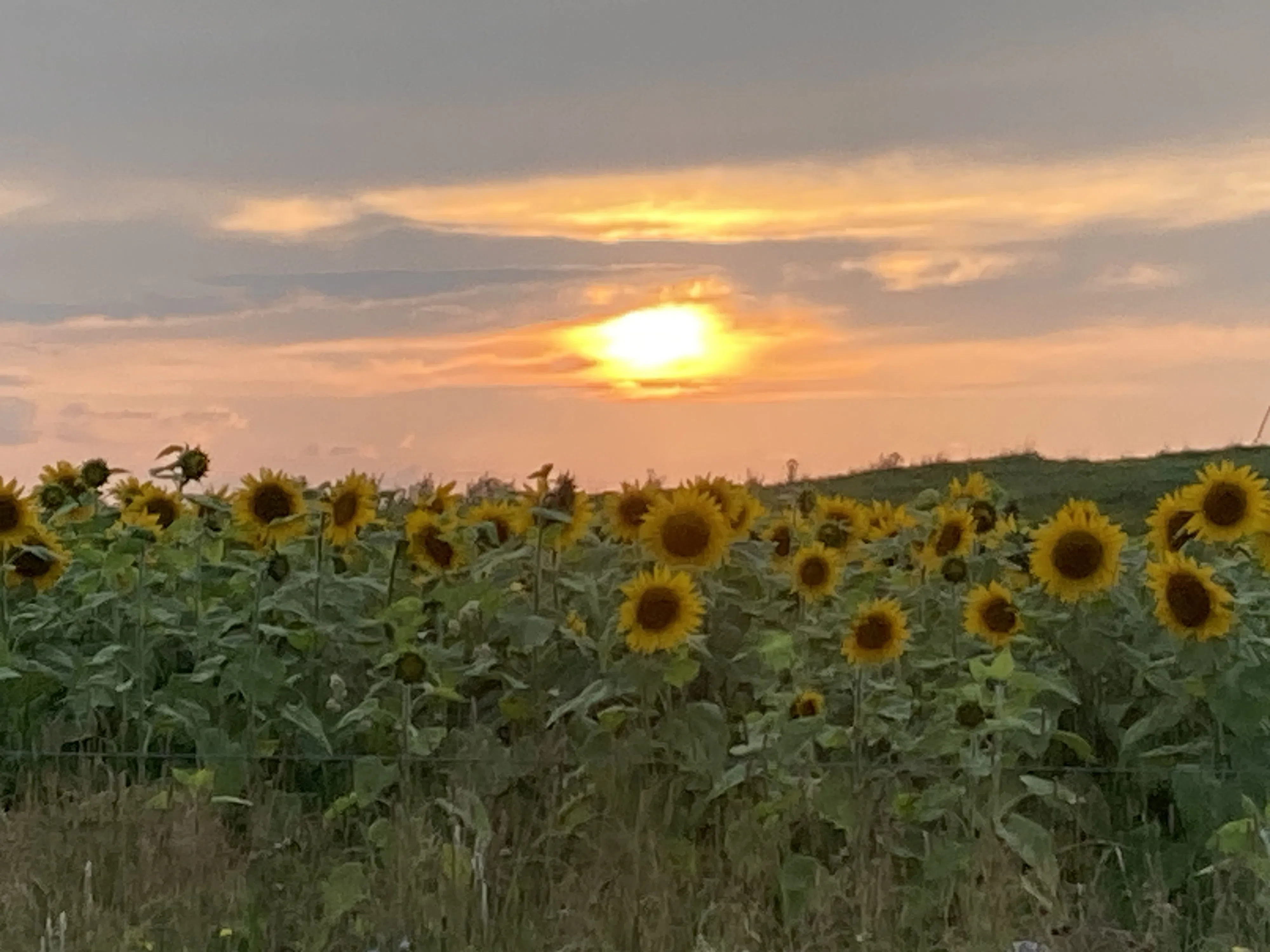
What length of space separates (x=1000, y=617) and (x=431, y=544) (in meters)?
2.10

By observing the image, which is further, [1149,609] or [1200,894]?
[1149,609]

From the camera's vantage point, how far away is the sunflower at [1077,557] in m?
5.50

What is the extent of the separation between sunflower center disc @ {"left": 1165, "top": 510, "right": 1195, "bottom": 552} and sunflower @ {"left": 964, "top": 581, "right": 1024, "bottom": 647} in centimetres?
62

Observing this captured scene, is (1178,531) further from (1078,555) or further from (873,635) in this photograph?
(873,635)

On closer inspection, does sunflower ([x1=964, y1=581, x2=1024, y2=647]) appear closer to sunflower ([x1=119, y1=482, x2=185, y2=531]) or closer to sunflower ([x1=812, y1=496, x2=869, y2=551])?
sunflower ([x1=812, y1=496, x2=869, y2=551])

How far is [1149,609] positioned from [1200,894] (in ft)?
3.56

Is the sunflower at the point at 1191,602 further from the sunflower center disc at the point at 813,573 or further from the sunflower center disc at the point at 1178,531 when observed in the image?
the sunflower center disc at the point at 813,573

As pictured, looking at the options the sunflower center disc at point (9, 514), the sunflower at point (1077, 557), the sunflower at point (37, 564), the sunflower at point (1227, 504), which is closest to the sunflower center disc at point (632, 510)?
the sunflower at point (1077, 557)

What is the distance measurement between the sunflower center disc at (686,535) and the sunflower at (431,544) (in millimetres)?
1087

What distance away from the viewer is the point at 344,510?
21.2ft

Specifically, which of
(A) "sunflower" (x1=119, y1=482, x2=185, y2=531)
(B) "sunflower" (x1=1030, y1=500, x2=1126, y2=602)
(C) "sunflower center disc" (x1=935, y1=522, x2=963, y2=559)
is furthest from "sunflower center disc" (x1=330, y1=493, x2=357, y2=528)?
(B) "sunflower" (x1=1030, y1=500, x2=1126, y2=602)

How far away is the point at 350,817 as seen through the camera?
535 cm

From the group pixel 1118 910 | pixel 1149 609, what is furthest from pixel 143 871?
pixel 1149 609

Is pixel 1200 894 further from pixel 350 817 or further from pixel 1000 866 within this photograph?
pixel 350 817
